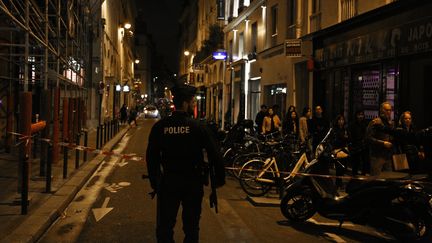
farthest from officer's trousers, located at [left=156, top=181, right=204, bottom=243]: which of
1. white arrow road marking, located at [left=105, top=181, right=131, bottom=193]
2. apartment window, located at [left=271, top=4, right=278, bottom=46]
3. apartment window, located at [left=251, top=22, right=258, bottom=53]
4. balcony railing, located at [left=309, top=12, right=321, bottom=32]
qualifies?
apartment window, located at [left=251, top=22, right=258, bottom=53]

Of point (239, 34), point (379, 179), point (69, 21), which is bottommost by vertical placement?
point (379, 179)

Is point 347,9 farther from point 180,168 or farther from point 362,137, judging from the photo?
point 180,168

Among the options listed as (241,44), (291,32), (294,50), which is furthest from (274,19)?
(241,44)

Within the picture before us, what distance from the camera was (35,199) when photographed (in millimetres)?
9266

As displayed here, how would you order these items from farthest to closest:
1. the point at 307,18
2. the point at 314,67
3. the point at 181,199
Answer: the point at 307,18 < the point at 314,67 < the point at 181,199

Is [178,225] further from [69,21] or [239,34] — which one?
[239,34]

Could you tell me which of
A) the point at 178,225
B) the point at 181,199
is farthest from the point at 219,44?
the point at 181,199

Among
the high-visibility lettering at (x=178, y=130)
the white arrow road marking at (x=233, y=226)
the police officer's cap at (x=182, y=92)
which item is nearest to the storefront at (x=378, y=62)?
the white arrow road marking at (x=233, y=226)

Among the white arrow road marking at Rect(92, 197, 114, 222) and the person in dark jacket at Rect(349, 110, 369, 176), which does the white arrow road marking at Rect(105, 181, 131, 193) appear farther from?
the person in dark jacket at Rect(349, 110, 369, 176)

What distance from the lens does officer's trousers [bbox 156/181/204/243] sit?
16.9 ft

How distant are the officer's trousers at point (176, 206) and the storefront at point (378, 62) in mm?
8401

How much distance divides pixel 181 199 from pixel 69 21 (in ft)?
43.1

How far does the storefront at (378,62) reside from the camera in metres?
12.4

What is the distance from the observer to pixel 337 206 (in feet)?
25.0
